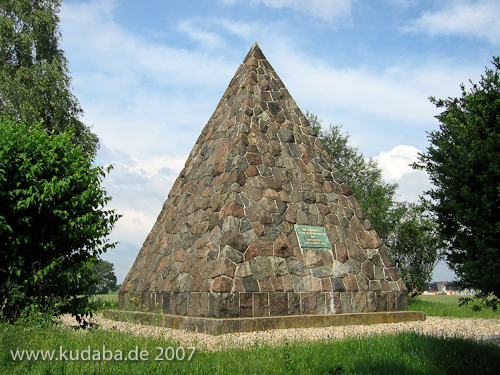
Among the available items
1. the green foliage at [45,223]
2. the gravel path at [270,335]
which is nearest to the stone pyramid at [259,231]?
the gravel path at [270,335]

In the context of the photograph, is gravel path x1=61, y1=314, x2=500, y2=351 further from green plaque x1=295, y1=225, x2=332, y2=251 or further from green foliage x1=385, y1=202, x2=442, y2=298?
A: green foliage x1=385, y1=202, x2=442, y2=298

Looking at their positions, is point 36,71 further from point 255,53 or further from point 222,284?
point 222,284

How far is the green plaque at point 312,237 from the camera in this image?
10.4 metres

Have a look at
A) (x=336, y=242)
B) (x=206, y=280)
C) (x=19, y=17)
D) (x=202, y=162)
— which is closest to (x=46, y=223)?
(x=206, y=280)

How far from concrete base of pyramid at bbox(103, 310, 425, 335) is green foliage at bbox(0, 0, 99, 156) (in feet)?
40.8

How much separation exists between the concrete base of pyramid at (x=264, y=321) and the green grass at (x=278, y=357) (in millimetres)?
1374

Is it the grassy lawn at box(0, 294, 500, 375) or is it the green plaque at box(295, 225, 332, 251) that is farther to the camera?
the green plaque at box(295, 225, 332, 251)

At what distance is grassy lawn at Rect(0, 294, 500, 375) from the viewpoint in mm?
4883

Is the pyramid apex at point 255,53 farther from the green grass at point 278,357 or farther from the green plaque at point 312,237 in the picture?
the green grass at point 278,357

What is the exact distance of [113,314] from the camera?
1161cm

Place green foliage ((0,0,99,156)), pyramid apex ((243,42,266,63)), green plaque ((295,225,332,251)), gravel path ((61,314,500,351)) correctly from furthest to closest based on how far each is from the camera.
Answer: green foliage ((0,0,99,156)) → pyramid apex ((243,42,266,63)) → green plaque ((295,225,332,251)) → gravel path ((61,314,500,351))

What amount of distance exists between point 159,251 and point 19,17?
16.9 m

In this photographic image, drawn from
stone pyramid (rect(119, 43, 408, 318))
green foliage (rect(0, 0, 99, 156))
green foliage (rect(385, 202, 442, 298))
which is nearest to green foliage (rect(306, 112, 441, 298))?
green foliage (rect(385, 202, 442, 298))

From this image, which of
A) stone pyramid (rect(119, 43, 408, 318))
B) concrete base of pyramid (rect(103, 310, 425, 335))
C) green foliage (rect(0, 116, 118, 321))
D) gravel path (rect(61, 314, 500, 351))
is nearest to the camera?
gravel path (rect(61, 314, 500, 351))
